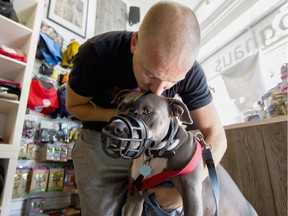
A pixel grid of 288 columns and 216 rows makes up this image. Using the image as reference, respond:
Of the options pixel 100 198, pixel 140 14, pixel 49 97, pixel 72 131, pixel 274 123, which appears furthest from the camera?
pixel 140 14

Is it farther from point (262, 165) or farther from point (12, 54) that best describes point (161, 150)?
point (12, 54)

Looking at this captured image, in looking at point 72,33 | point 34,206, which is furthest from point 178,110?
point 72,33

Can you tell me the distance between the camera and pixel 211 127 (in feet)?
3.53

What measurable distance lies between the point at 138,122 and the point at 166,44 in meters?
0.30

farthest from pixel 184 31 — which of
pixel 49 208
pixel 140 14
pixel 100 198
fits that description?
pixel 140 14

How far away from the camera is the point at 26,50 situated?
1991 mm

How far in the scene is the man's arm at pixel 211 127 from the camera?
1.05 meters

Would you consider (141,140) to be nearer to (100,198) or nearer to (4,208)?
(100,198)

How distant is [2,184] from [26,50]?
4.14 ft

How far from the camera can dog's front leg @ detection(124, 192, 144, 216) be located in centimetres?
87

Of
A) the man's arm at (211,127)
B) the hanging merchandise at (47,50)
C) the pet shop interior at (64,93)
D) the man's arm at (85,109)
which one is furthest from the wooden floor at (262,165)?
the hanging merchandise at (47,50)

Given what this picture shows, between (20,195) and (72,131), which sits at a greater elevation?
(72,131)

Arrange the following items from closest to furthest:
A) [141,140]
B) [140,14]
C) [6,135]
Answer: [141,140]
[6,135]
[140,14]

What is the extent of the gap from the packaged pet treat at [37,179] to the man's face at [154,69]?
1.80 m
